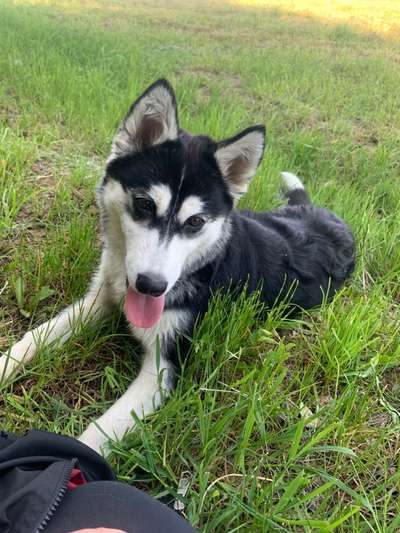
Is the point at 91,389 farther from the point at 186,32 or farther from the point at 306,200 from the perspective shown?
the point at 186,32

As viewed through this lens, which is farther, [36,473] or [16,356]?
[16,356]

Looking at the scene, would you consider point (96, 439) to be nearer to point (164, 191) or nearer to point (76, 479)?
point (76, 479)

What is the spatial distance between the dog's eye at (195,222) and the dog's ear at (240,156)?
32 centimetres

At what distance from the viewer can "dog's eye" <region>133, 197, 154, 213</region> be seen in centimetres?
202

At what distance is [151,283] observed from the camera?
185 cm

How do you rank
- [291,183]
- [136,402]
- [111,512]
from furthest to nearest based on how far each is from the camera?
[291,183] → [136,402] → [111,512]

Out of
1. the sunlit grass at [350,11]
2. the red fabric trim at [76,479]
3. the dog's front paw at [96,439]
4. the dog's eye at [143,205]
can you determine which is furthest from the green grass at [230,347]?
the sunlit grass at [350,11]

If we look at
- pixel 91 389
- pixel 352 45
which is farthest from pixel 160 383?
pixel 352 45

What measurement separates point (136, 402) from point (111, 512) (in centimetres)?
72

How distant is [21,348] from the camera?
6.66 feet

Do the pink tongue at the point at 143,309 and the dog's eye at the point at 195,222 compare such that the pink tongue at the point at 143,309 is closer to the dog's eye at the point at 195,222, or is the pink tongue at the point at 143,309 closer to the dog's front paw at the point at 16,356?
the dog's eye at the point at 195,222

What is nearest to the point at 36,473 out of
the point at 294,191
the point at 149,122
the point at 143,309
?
the point at 143,309

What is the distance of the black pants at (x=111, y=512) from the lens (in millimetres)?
1163

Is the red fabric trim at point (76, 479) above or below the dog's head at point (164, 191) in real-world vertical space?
below
